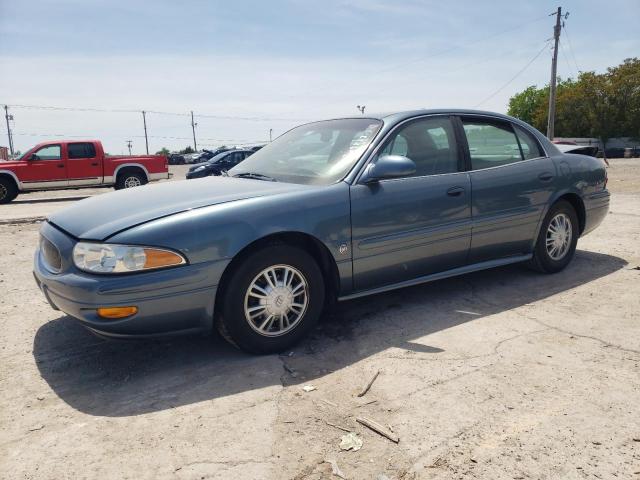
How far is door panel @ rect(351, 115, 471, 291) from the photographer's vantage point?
3.50 metres

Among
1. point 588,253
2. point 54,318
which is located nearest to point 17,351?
point 54,318

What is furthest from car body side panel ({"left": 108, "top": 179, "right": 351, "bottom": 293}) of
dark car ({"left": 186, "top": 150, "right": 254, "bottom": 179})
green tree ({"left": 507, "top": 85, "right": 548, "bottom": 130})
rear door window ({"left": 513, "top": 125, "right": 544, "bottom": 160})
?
green tree ({"left": 507, "top": 85, "right": 548, "bottom": 130})

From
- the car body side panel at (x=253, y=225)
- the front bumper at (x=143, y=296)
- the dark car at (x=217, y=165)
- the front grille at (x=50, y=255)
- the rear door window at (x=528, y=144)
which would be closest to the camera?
the front bumper at (x=143, y=296)

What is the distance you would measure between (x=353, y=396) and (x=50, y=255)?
2.06 meters

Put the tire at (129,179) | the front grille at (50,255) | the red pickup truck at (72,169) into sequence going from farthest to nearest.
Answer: the tire at (129,179) → the red pickup truck at (72,169) → the front grille at (50,255)

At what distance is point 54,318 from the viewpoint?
12.9 feet

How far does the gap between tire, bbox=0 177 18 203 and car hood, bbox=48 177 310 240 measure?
40.9 ft

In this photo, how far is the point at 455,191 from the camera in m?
3.93

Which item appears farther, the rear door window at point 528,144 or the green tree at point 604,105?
the green tree at point 604,105

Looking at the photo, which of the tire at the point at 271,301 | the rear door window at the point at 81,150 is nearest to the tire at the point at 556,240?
the tire at the point at 271,301

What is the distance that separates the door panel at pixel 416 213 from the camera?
11.5 ft

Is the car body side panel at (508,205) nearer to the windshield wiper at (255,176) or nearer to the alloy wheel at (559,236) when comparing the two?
the alloy wheel at (559,236)

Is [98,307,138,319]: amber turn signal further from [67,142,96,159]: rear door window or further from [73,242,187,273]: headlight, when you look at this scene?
[67,142,96,159]: rear door window

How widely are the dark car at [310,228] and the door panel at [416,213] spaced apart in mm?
11
